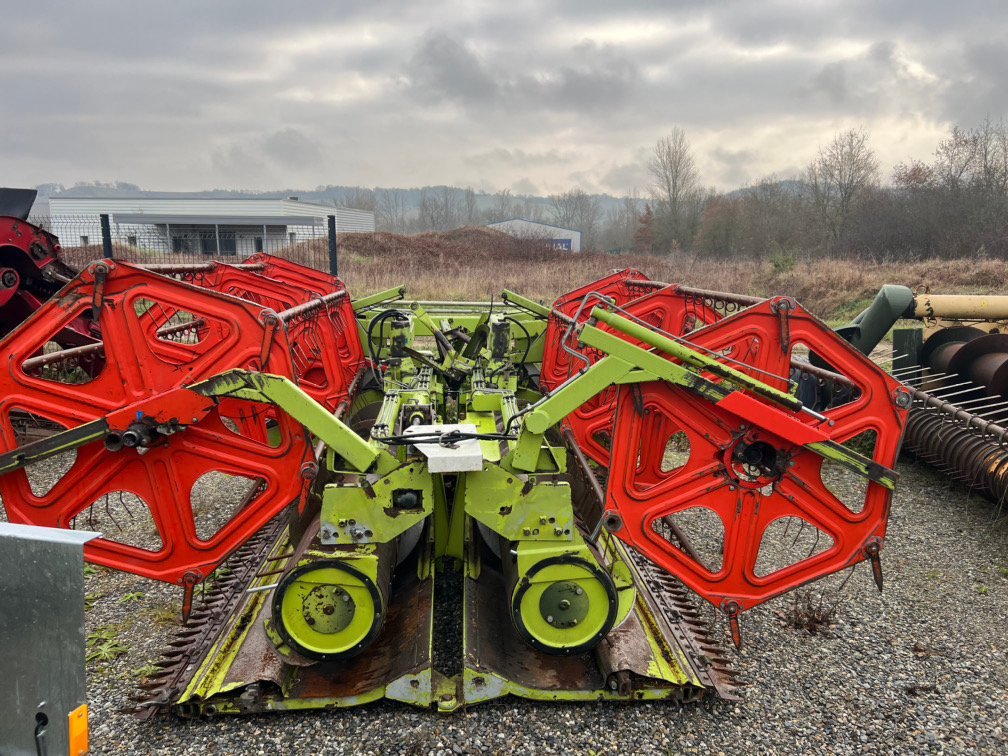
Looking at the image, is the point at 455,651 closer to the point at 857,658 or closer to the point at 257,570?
the point at 257,570

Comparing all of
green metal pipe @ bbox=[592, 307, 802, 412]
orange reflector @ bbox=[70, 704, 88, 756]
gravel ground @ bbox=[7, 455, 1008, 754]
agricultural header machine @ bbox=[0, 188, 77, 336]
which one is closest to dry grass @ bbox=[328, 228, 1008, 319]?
agricultural header machine @ bbox=[0, 188, 77, 336]

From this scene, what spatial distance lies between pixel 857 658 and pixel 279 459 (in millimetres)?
3824

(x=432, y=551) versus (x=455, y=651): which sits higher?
(x=432, y=551)

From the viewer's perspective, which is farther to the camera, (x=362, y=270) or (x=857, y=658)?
(x=362, y=270)

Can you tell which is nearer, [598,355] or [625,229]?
[598,355]

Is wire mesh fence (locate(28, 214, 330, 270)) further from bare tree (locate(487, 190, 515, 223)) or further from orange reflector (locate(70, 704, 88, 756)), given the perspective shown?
bare tree (locate(487, 190, 515, 223))

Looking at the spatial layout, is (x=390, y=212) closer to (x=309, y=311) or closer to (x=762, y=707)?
(x=309, y=311)

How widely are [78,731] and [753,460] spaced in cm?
321

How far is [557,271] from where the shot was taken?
1108 inches

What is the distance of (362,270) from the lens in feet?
83.8

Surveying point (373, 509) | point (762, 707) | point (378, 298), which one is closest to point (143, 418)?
point (373, 509)

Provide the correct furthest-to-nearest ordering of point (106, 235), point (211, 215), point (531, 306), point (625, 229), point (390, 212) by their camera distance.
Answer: point (390, 212) → point (625, 229) → point (211, 215) → point (106, 235) → point (531, 306)

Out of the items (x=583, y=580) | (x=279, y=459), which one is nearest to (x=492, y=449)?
(x=583, y=580)

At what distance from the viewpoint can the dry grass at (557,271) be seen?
2064 centimetres
